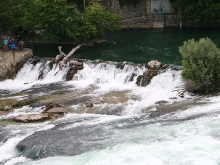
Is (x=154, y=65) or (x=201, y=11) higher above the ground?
(x=201, y=11)

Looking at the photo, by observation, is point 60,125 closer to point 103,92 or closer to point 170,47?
point 103,92

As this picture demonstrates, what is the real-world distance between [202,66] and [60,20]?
17.4 meters

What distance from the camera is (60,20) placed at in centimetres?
3591

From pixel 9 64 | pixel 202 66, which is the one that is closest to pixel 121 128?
pixel 202 66

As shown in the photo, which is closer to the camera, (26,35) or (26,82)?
(26,82)

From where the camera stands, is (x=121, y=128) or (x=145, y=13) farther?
(x=145, y=13)

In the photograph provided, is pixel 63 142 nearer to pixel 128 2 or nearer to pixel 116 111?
pixel 116 111

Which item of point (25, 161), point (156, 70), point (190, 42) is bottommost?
point (25, 161)

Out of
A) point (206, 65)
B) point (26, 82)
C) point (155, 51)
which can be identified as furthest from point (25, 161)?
point (155, 51)

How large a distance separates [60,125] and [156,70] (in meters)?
8.59

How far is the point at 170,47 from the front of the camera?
35500 millimetres

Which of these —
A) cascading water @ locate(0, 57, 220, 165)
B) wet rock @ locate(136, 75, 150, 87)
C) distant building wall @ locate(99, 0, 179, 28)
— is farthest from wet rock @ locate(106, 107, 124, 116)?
distant building wall @ locate(99, 0, 179, 28)

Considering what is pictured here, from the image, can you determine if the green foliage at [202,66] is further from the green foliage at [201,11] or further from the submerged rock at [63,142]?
the green foliage at [201,11]

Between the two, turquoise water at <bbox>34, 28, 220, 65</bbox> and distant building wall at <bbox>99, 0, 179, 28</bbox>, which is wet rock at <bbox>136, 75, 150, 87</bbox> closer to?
turquoise water at <bbox>34, 28, 220, 65</bbox>
